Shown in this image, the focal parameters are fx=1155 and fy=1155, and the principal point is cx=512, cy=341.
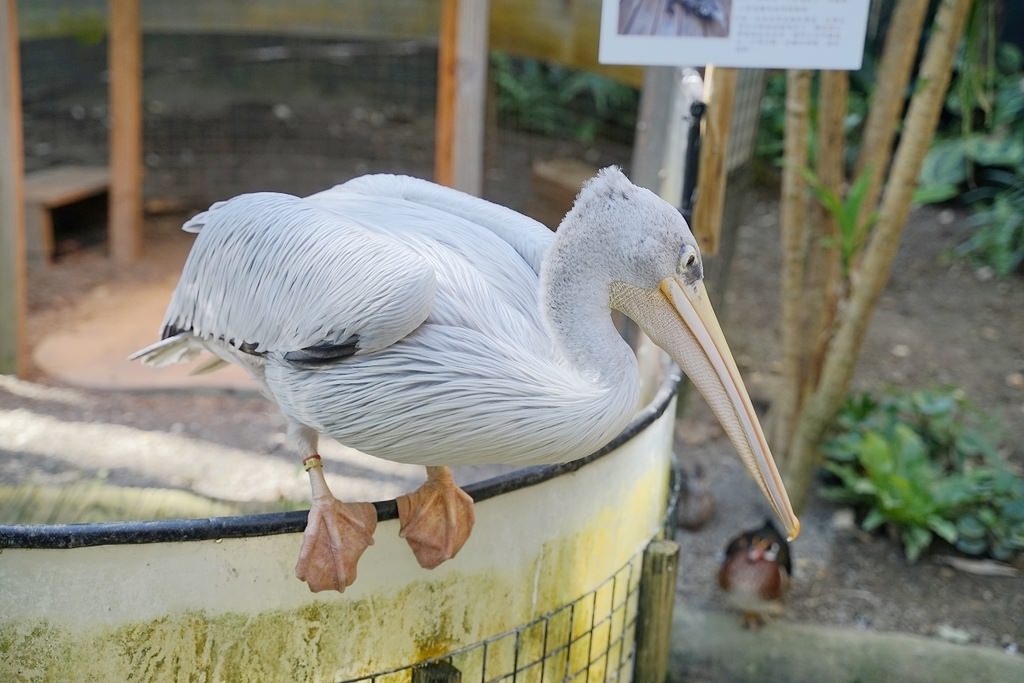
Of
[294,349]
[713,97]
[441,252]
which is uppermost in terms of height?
[713,97]

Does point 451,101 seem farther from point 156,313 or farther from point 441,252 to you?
point 441,252

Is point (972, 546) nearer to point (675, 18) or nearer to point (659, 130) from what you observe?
point (659, 130)

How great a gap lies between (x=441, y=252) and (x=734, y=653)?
206 cm

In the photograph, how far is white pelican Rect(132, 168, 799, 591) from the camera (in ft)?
6.39

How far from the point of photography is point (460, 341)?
1981 millimetres

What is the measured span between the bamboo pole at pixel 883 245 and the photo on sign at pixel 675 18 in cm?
119

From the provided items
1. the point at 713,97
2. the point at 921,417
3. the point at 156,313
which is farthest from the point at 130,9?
the point at 921,417

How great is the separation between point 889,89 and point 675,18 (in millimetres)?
1590

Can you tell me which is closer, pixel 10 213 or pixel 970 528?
pixel 970 528

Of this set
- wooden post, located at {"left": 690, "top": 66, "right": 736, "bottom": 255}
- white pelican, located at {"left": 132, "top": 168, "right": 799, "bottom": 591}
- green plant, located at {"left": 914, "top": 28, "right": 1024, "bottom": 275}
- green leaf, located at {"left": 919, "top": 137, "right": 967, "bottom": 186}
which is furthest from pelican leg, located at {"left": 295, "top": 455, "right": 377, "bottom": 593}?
green leaf, located at {"left": 919, "top": 137, "right": 967, "bottom": 186}

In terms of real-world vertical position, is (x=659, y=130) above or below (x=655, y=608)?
above

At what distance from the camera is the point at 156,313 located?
19.0 ft

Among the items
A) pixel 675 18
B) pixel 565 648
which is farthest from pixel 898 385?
pixel 565 648

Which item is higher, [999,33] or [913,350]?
[999,33]
